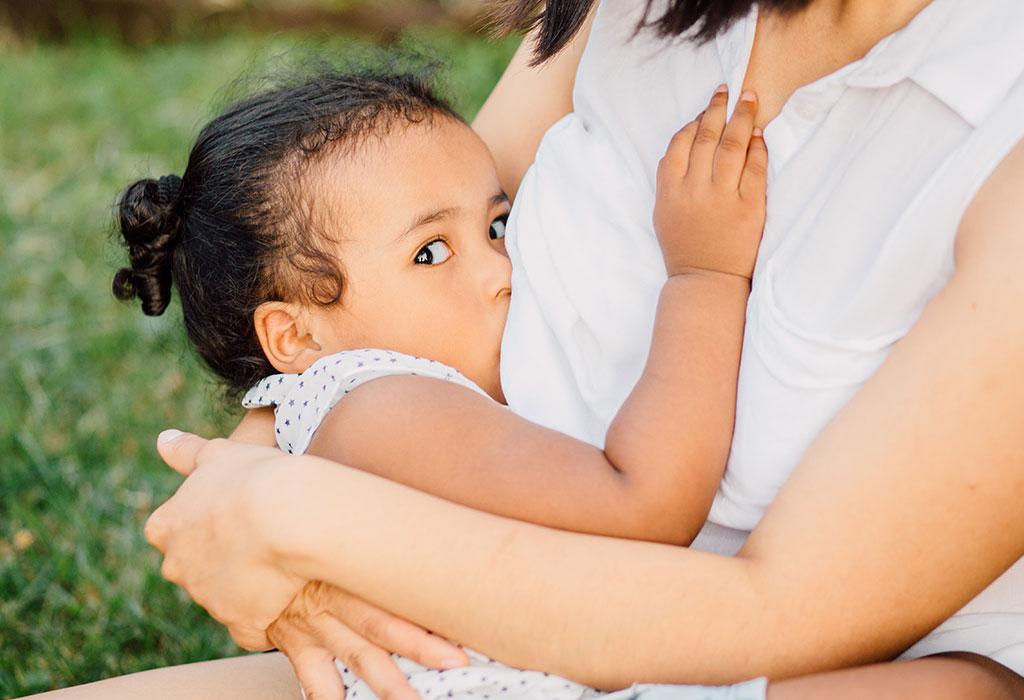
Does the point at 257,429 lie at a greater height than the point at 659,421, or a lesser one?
lesser

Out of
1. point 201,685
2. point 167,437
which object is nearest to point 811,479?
point 201,685

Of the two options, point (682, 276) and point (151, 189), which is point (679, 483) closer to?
point (682, 276)

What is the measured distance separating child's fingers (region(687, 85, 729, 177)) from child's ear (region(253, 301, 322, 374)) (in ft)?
2.39

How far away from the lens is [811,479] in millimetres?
1105

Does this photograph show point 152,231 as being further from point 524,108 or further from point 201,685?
point 201,685

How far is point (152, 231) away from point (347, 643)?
95 centimetres

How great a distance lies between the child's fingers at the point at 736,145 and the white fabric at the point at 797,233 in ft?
0.12

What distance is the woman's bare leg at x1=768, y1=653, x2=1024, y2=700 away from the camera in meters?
1.09

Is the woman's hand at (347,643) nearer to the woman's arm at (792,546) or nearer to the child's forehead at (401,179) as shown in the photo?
the woman's arm at (792,546)

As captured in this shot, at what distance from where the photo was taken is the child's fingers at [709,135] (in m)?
1.35

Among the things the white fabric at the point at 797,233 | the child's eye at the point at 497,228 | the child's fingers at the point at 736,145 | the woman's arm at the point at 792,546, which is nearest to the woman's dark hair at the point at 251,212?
the child's eye at the point at 497,228

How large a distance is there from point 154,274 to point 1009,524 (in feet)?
5.03

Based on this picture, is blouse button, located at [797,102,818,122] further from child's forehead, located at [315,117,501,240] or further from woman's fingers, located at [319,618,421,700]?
woman's fingers, located at [319,618,421,700]

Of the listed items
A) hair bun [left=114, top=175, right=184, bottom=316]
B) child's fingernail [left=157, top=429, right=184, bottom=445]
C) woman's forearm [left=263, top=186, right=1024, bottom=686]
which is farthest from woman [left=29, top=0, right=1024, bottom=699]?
hair bun [left=114, top=175, right=184, bottom=316]
